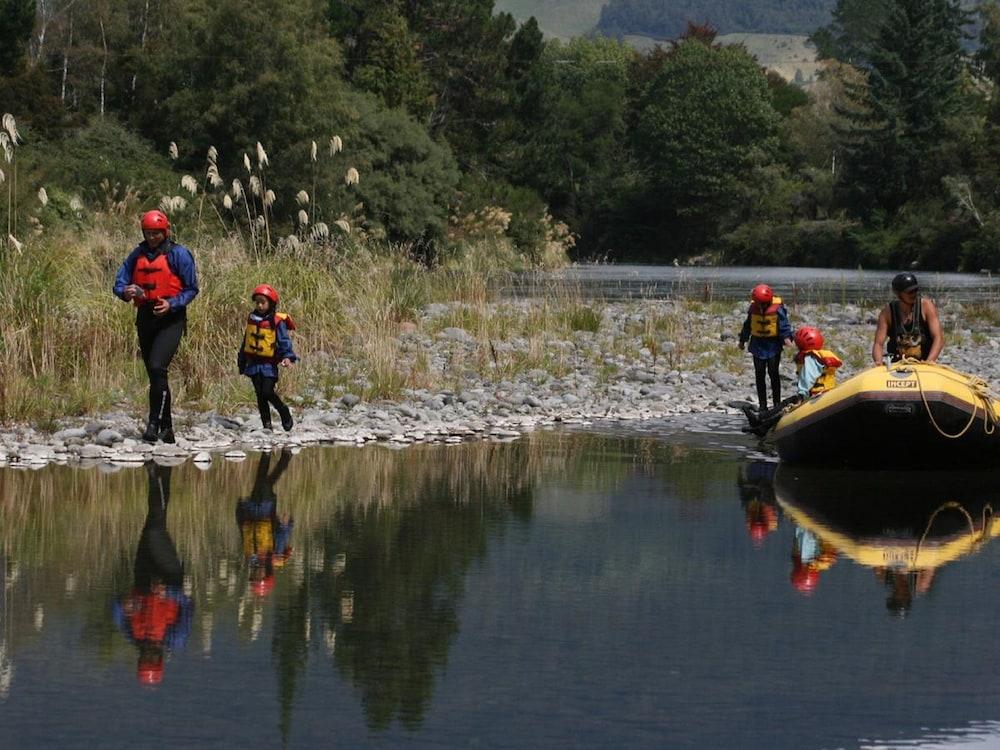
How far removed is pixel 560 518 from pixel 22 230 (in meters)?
12.6

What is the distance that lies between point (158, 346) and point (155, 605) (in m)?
6.15

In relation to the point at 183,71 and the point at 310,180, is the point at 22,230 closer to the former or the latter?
the point at 310,180

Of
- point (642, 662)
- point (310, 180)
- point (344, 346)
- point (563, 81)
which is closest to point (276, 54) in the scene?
point (310, 180)

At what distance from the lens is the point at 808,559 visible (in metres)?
10.3

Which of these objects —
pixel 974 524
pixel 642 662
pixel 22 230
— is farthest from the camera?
pixel 22 230

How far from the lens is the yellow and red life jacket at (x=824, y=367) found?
52.7 ft

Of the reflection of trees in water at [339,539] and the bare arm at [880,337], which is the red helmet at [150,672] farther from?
the bare arm at [880,337]

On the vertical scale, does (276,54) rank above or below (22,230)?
above

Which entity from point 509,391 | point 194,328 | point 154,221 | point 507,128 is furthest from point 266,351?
point 507,128

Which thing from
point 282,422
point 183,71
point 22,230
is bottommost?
point 282,422

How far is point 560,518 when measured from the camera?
462 inches

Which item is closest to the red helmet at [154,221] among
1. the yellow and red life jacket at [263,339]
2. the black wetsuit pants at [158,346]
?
the black wetsuit pants at [158,346]

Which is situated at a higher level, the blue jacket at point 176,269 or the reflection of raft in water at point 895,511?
the blue jacket at point 176,269

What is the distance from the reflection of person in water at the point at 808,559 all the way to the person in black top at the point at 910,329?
11.9 ft
